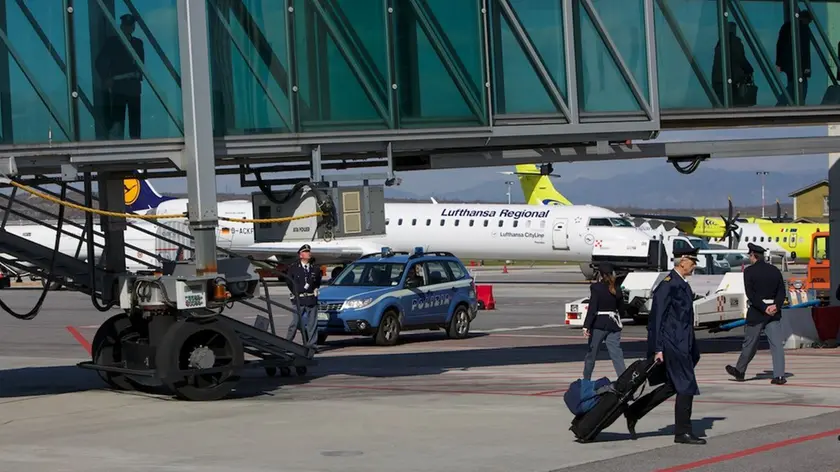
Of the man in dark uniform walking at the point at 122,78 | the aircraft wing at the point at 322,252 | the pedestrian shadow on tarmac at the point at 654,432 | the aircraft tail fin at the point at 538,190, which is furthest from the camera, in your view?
the aircraft tail fin at the point at 538,190

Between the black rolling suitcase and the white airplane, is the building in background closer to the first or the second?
the white airplane

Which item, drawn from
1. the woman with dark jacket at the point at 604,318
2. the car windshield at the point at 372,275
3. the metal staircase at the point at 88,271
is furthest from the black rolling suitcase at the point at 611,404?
the car windshield at the point at 372,275

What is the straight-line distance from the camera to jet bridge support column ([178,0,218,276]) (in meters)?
14.8

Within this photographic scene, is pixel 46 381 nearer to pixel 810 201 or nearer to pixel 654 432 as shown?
pixel 654 432

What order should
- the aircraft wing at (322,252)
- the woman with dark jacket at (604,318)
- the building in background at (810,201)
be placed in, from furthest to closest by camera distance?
the building in background at (810,201), the aircraft wing at (322,252), the woman with dark jacket at (604,318)

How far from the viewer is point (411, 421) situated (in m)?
12.6

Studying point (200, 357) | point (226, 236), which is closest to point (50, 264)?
point (200, 357)

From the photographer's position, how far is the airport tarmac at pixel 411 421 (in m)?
10.2

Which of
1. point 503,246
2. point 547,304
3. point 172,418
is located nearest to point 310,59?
point 172,418

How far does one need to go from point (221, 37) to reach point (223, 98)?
0.79 metres

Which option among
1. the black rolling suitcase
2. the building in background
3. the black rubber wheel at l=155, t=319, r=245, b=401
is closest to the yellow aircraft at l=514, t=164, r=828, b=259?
the black rubber wheel at l=155, t=319, r=245, b=401

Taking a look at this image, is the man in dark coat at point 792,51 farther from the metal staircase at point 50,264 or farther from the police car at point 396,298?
the metal staircase at point 50,264

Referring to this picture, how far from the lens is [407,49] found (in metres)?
16.2

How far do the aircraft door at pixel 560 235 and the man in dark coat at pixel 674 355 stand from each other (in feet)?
124
